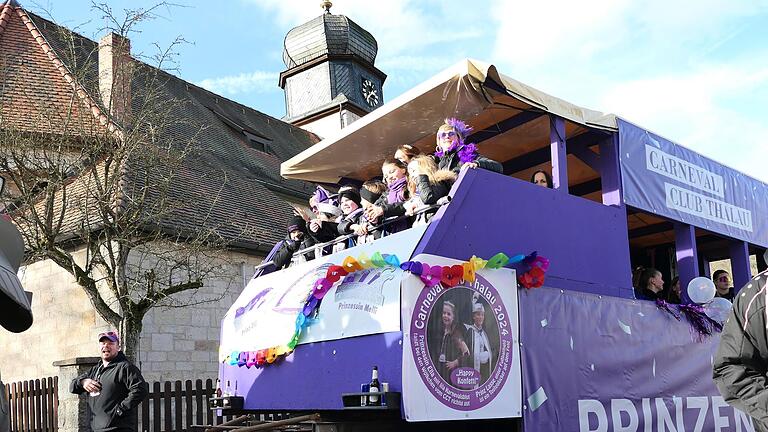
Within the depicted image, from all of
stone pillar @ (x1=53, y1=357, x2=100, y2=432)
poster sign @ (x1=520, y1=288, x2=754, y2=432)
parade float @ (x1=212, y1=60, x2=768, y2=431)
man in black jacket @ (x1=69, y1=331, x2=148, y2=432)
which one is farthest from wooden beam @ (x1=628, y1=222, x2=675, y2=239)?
stone pillar @ (x1=53, y1=357, x2=100, y2=432)

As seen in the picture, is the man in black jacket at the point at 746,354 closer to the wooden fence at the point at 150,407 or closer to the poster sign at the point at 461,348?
the poster sign at the point at 461,348

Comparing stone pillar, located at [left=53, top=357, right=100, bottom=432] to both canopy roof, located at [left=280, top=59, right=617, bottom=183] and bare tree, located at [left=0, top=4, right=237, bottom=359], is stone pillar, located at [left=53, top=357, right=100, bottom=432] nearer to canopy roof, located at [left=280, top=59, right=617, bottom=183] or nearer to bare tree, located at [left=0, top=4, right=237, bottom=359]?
bare tree, located at [left=0, top=4, right=237, bottom=359]

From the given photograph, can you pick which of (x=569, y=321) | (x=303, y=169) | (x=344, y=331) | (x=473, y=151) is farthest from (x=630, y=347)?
(x=303, y=169)

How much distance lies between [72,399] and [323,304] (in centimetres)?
516

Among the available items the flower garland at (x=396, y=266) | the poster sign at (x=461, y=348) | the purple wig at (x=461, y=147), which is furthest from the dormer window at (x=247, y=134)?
the poster sign at (x=461, y=348)

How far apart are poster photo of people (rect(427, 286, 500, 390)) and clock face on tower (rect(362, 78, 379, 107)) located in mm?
31397

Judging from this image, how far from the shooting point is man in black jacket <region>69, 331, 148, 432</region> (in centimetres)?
675

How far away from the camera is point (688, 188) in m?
7.52

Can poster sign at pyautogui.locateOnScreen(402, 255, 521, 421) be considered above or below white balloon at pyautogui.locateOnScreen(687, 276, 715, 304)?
below

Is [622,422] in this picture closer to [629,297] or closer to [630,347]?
[630,347]

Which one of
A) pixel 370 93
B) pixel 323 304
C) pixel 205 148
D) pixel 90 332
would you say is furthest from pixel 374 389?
pixel 370 93

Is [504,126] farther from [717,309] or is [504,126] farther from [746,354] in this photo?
[746,354]

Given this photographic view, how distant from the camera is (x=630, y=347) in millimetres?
6066

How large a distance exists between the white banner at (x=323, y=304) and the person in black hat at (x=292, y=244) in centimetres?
31
